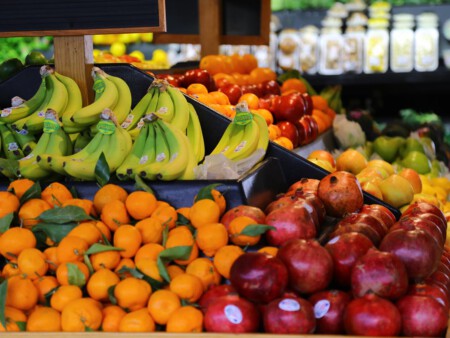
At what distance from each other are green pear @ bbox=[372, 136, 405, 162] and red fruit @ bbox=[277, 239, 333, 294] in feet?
8.67

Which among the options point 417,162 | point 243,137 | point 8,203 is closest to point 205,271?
point 8,203

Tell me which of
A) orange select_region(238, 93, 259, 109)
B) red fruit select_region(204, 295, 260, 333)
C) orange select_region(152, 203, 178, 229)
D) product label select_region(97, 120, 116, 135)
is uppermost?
product label select_region(97, 120, 116, 135)

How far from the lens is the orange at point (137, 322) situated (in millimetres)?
1574

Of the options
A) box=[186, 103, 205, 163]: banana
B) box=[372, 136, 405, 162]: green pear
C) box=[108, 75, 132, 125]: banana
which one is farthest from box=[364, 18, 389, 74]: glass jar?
box=[108, 75, 132, 125]: banana

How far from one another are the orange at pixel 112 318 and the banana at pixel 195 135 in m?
0.81

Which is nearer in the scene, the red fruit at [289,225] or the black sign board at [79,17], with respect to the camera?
the red fruit at [289,225]

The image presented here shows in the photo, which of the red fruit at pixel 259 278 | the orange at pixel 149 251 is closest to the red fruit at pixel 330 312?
the red fruit at pixel 259 278

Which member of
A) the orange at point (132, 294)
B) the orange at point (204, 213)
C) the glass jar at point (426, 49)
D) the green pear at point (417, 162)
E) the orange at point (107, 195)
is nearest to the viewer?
the orange at point (132, 294)

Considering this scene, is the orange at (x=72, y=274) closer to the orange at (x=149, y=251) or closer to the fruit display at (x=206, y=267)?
the fruit display at (x=206, y=267)

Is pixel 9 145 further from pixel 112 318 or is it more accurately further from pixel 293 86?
pixel 293 86

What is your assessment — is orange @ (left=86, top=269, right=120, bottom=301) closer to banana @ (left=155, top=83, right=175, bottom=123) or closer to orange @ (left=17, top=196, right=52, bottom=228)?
→ orange @ (left=17, top=196, right=52, bottom=228)

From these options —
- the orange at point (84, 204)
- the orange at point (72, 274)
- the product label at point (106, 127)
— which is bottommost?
the orange at point (72, 274)

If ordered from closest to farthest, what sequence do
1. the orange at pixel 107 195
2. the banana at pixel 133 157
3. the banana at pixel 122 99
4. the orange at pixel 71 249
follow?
the orange at pixel 71 249
the orange at pixel 107 195
the banana at pixel 133 157
the banana at pixel 122 99

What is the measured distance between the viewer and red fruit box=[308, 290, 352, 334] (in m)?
1.61
